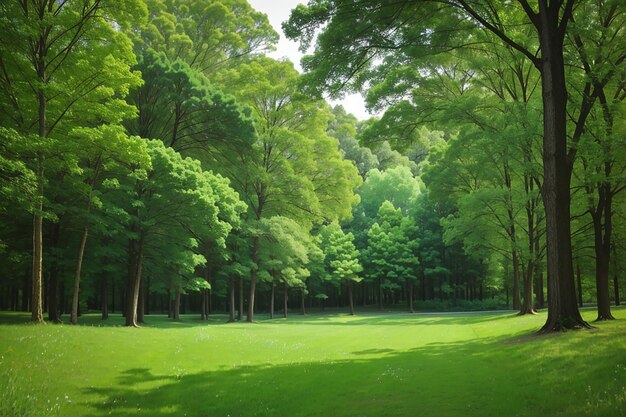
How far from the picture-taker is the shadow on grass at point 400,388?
7.41m

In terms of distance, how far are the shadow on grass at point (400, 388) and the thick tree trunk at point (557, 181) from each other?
1.43 metres

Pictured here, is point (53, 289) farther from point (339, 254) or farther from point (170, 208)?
point (339, 254)

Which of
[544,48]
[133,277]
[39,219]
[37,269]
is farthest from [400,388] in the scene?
[133,277]

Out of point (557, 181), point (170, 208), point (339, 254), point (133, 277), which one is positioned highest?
point (170, 208)

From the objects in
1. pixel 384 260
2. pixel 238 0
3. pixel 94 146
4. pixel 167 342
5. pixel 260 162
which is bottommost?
pixel 167 342

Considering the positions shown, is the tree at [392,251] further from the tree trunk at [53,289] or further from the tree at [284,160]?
the tree trunk at [53,289]

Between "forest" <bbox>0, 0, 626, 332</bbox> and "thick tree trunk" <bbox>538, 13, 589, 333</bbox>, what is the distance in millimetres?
42

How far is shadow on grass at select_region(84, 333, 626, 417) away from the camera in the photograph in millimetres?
7414

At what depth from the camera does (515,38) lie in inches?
648

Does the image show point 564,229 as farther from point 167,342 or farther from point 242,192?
point 242,192

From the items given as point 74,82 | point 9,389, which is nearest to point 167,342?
point 9,389

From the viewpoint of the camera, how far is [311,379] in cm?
1057

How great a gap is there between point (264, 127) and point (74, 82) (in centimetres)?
1586

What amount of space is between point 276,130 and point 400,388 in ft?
84.0
